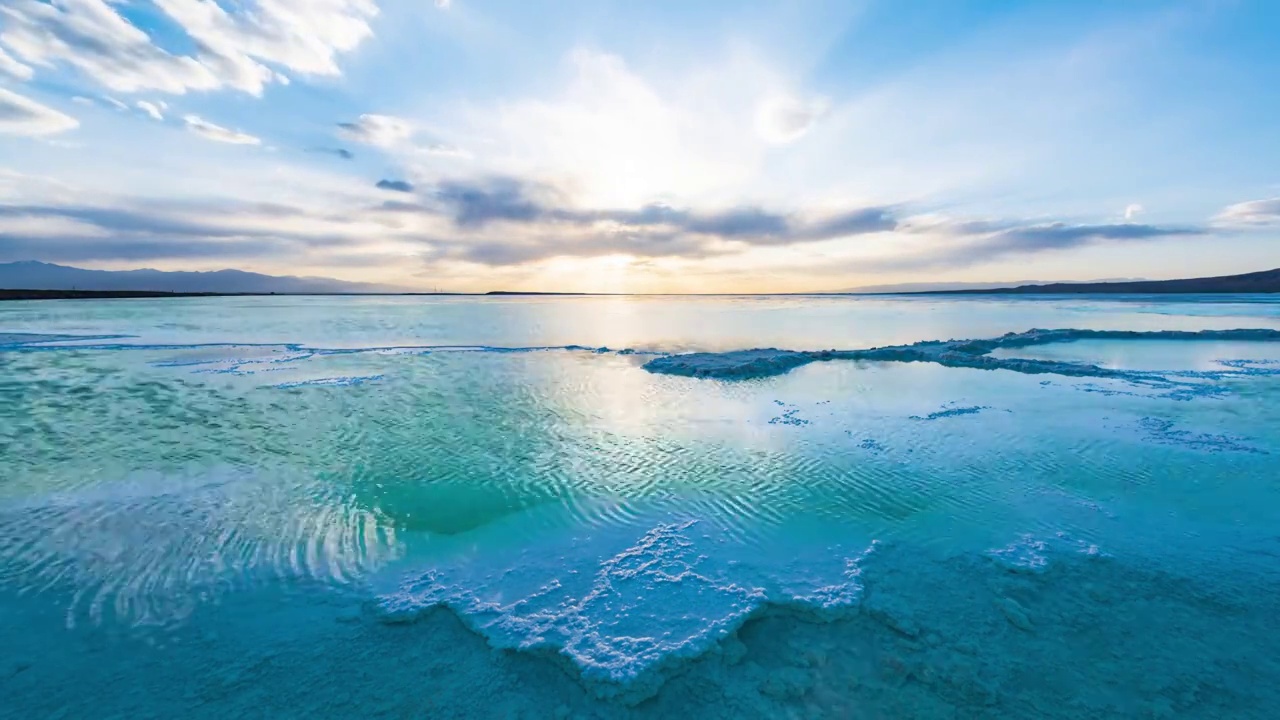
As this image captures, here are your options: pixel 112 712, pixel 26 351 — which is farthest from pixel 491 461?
pixel 26 351

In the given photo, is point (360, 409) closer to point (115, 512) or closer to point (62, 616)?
point (115, 512)

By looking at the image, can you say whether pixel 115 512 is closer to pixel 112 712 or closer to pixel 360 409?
pixel 112 712

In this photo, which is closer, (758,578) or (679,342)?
(758,578)

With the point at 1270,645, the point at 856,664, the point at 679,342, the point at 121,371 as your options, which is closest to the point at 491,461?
the point at 856,664

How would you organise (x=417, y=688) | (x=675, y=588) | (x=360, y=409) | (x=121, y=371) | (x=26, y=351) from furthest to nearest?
1. (x=26, y=351)
2. (x=121, y=371)
3. (x=360, y=409)
4. (x=675, y=588)
5. (x=417, y=688)

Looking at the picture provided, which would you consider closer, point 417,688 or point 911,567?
point 417,688

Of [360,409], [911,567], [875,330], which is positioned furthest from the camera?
[875,330]
